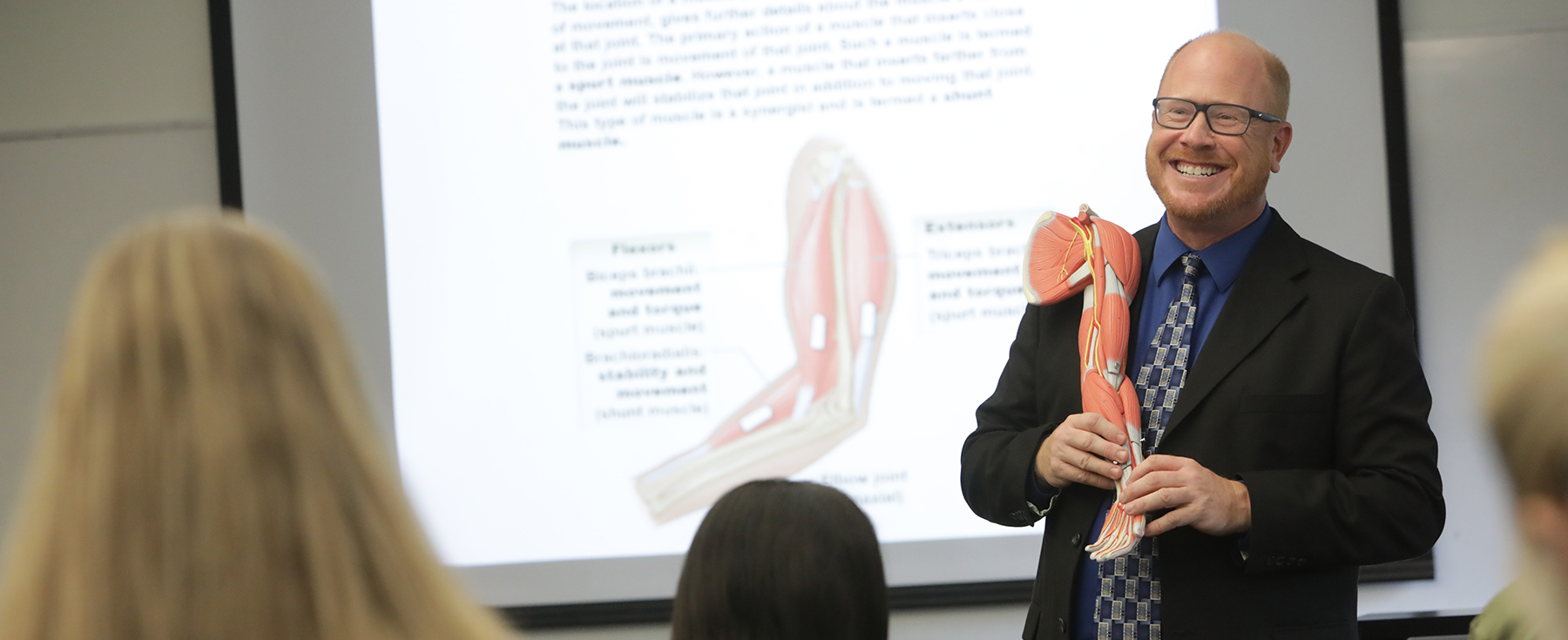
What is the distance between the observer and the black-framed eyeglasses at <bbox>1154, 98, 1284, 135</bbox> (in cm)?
170

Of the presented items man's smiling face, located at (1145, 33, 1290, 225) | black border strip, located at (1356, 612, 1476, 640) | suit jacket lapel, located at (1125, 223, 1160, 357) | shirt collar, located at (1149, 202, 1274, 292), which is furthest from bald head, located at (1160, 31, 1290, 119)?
black border strip, located at (1356, 612, 1476, 640)

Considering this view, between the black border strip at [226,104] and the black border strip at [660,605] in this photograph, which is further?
the black border strip at [226,104]

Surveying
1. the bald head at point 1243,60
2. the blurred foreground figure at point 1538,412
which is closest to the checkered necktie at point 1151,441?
the bald head at point 1243,60

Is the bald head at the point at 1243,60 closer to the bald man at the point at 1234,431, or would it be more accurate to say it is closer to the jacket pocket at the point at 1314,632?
the bald man at the point at 1234,431

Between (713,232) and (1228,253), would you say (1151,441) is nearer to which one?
(1228,253)

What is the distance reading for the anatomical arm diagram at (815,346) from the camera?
2996 millimetres

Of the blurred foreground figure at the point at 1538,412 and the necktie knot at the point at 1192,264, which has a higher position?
the necktie knot at the point at 1192,264

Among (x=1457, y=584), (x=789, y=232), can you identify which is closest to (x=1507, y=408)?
(x=789, y=232)

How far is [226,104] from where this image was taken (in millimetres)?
3195

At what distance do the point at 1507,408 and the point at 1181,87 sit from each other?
48.8 inches

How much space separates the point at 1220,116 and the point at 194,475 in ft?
5.01

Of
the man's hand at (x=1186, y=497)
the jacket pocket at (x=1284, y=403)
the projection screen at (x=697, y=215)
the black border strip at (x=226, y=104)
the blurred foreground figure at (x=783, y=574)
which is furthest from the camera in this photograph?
A: the black border strip at (x=226, y=104)

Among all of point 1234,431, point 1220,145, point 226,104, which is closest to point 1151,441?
point 1234,431

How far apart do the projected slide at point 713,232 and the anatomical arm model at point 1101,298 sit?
1118mm
